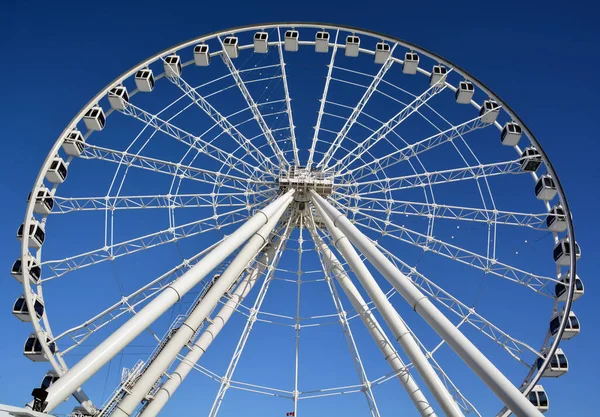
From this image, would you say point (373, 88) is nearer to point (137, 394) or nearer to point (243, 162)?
point (243, 162)

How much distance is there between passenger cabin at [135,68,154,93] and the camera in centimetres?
2256

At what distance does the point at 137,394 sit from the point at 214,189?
942 cm

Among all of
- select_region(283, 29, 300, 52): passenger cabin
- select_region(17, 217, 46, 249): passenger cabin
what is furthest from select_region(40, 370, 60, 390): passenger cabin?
select_region(283, 29, 300, 52): passenger cabin

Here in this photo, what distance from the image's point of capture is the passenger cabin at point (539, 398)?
68.2 feet

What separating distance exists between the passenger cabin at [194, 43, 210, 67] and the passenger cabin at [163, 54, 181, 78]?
1.09 meters

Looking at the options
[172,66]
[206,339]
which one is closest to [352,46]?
[172,66]

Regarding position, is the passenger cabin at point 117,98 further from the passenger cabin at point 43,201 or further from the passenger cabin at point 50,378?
the passenger cabin at point 50,378

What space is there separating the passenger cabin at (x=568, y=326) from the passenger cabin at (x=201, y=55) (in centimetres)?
1903

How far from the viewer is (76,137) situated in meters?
21.0

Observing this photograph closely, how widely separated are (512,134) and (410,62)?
6.09m

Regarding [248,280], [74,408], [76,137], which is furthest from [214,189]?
[74,408]

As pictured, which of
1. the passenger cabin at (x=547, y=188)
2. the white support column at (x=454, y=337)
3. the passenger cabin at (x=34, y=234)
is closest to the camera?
the white support column at (x=454, y=337)

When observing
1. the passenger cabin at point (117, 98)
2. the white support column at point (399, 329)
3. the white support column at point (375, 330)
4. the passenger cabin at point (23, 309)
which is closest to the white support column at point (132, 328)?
the white support column at point (399, 329)

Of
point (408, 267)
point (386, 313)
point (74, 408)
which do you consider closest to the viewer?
point (386, 313)
